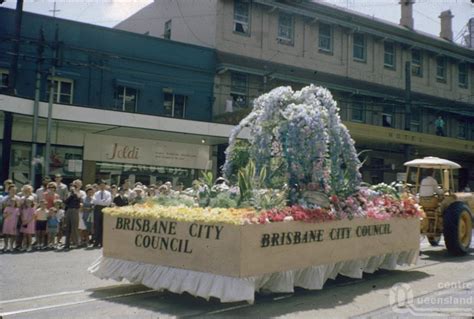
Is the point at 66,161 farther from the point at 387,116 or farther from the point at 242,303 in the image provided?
the point at 387,116

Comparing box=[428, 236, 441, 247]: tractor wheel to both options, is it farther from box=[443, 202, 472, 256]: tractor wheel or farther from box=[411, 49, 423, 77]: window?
box=[411, 49, 423, 77]: window

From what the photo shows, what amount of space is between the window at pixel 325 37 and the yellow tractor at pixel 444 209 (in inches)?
648

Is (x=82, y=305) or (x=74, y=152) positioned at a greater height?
(x=74, y=152)

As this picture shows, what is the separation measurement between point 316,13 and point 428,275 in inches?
816

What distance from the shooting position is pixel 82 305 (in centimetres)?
661

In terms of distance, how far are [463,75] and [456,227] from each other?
28.3 meters

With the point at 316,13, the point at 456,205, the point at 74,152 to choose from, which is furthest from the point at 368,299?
the point at 316,13

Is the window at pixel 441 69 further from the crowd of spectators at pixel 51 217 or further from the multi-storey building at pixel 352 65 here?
the crowd of spectators at pixel 51 217

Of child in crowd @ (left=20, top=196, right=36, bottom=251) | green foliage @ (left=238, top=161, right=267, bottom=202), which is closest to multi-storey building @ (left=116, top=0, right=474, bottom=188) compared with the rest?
child in crowd @ (left=20, top=196, right=36, bottom=251)

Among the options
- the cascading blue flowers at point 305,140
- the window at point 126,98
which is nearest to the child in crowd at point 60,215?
the cascading blue flowers at point 305,140

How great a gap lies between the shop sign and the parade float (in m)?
12.4

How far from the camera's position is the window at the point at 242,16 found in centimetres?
2520

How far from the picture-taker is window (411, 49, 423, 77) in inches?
1277

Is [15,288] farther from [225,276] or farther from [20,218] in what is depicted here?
[20,218]
